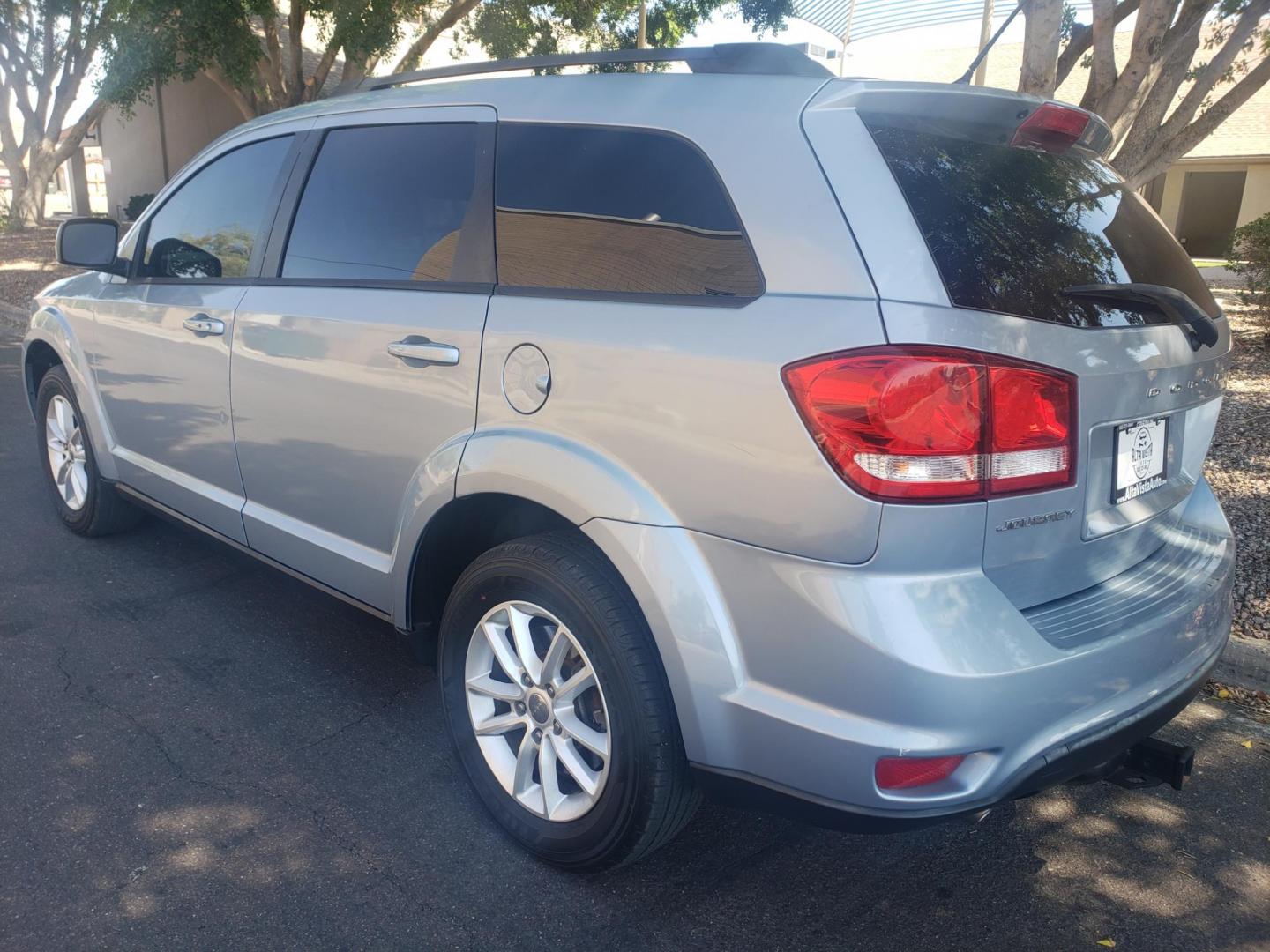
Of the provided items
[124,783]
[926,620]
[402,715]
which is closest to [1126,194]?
[926,620]

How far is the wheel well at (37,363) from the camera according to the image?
4910 millimetres

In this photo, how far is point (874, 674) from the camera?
1985 mm

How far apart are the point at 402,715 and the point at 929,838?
1673 mm

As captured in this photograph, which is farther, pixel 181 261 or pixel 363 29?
pixel 363 29

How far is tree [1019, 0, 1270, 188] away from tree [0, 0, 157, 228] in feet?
65.4

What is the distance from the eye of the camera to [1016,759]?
207cm

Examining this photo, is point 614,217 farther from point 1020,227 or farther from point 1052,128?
point 1052,128

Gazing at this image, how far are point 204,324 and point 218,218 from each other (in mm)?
489

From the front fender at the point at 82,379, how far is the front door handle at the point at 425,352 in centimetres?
217

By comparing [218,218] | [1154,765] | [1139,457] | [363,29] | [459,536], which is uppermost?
[363,29]

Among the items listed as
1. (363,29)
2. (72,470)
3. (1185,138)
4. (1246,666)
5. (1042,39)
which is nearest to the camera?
(1246,666)

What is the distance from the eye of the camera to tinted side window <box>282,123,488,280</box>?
2928 millimetres

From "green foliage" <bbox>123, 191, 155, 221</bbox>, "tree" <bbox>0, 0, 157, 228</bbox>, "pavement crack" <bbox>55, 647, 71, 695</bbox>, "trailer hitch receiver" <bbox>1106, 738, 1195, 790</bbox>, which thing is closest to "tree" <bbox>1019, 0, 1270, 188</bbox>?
"trailer hitch receiver" <bbox>1106, 738, 1195, 790</bbox>

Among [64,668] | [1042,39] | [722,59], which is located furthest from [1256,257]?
[64,668]
